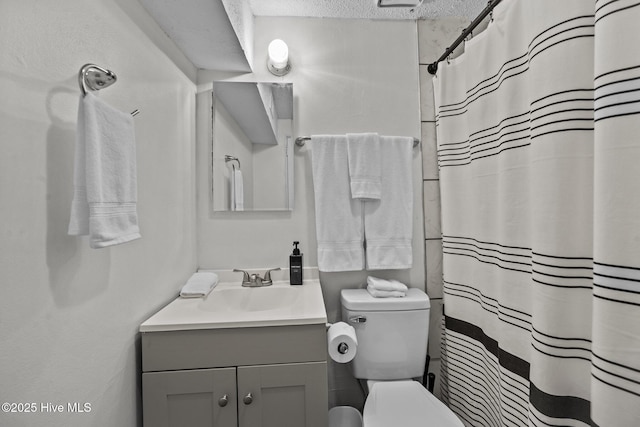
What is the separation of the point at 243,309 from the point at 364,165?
0.93 meters

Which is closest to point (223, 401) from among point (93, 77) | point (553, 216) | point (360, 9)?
point (93, 77)

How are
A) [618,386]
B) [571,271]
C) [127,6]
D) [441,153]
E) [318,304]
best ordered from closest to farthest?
1. [618,386]
2. [571,271]
3. [127,6]
4. [318,304]
5. [441,153]

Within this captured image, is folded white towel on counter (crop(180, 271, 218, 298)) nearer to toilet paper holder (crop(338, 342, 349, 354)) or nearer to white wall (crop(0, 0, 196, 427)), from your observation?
white wall (crop(0, 0, 196, 427))

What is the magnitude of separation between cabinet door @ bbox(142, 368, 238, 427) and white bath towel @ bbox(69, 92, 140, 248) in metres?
0.53

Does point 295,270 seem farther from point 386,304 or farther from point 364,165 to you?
point 364,165

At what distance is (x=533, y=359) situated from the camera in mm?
788

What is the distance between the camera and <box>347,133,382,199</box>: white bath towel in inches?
57.0

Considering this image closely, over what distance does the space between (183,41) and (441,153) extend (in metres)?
1.32

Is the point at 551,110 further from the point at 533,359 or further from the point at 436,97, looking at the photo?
the point at 436,97

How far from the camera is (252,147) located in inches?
59.0

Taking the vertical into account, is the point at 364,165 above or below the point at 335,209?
above

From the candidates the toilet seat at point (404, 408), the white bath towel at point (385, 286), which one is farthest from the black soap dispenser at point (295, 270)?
the toilet seat at point (404, 408)

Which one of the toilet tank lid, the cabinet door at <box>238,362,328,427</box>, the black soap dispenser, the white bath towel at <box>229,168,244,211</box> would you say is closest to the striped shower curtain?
the toilet tank lid

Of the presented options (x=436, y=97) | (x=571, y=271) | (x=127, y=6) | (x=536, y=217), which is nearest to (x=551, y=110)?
(x=536, y=217)
